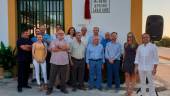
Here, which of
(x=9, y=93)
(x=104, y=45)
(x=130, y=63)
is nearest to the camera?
(x=130, y=63)

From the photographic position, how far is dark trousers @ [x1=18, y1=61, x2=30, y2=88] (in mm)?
13381

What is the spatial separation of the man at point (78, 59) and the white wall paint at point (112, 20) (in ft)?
4.72

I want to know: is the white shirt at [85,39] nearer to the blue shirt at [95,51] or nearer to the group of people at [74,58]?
the group of people at [74,58]

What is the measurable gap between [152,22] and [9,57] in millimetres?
5045

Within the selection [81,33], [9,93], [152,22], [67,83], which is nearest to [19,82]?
[9,93]

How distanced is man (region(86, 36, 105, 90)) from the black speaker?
1.62 m

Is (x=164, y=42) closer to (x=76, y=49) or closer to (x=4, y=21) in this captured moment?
(x=4, y=21)

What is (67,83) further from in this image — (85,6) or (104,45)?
(85,6)

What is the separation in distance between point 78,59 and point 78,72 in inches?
16.9

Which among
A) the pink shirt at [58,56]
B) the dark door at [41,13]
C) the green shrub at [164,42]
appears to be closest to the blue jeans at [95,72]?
the pink shirt at [58,56]

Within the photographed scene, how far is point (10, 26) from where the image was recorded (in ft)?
49.9

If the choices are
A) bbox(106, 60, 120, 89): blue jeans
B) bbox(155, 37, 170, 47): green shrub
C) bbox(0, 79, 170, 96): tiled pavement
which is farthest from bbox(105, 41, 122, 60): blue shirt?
bbox(155, 37, 170, 47): green shrub

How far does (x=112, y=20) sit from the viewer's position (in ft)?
48.8

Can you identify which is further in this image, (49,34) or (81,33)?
(49,34)
